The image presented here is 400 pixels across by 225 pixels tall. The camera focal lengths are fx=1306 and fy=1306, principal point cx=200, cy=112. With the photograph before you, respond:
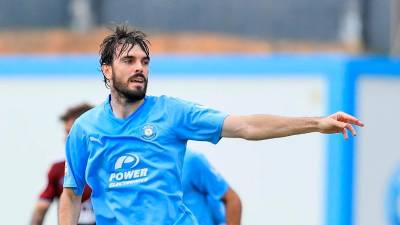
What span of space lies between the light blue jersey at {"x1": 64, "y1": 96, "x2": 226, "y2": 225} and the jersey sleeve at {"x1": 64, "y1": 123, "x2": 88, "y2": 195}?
0.17 ft

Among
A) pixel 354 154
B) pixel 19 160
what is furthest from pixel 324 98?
pixel 19 160

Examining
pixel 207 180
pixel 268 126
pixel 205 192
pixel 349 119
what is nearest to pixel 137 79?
pixel 268 126

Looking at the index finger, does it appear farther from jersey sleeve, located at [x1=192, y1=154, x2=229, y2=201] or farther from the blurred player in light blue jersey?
the blurred player in light blue jersey

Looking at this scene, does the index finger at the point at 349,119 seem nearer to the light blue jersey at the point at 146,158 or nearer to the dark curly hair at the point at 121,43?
the light blue jersey at the point at 146,158

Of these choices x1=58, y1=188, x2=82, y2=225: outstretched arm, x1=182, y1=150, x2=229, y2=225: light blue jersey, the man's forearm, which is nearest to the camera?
the man's forearm

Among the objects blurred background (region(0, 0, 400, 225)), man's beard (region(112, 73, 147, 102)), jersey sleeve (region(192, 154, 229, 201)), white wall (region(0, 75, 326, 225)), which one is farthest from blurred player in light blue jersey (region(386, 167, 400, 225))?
man's beard (region(112, 73, 147, 102))

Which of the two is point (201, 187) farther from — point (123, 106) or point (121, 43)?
point (121, 43)

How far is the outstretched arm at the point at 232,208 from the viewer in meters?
8.79

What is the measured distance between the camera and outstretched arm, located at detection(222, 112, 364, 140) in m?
6.19

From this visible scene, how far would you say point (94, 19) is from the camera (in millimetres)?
15047

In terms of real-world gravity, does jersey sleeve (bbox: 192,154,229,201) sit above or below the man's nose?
below

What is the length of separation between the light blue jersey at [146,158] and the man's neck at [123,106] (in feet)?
0.09

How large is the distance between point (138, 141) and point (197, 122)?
12.9 inches

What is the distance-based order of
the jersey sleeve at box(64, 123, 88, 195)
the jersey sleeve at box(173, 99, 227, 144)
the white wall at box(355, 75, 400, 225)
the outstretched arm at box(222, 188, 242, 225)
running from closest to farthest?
the jersey sleeve at box(173, 99, 227, 144) → the jersey sleeve at box(64, 123, 88, 195) → the outstretched arm at box(222, 188, 242, 225) → the white wall at box(355, 75, 400, 225)
